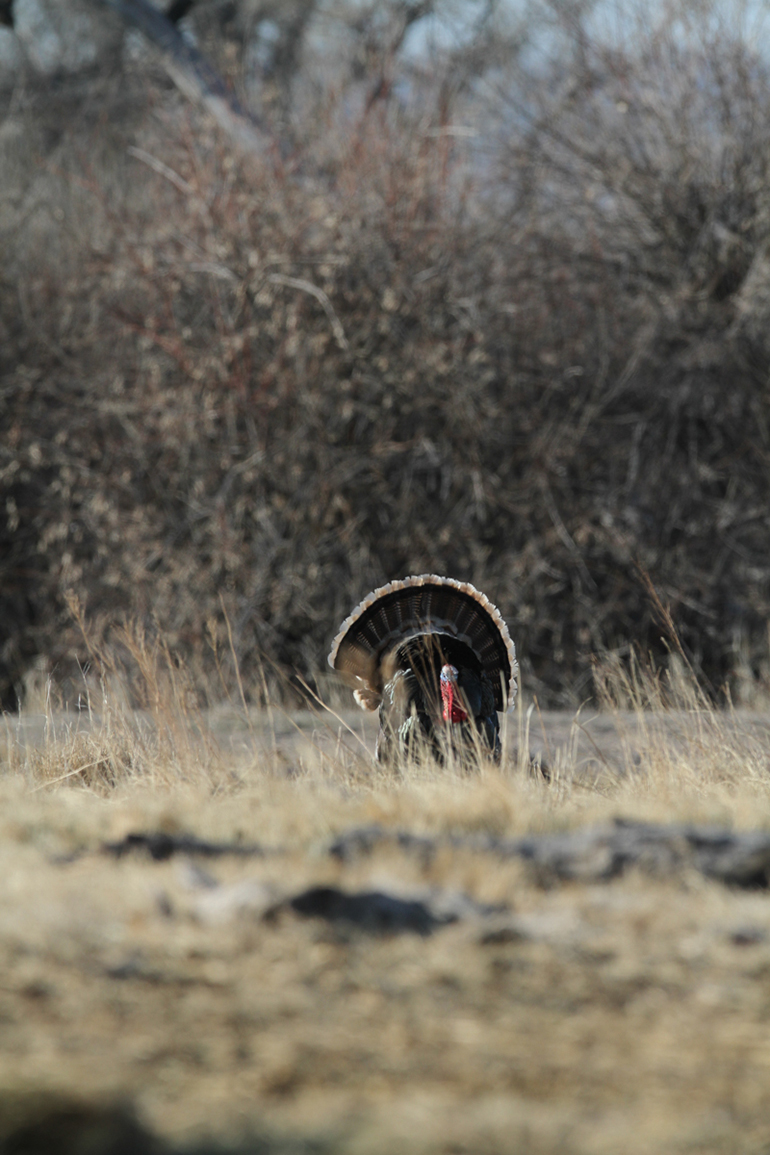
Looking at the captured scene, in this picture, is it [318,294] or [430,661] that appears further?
[318,294]

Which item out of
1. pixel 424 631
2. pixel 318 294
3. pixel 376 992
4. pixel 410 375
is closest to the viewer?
pixel 376 992

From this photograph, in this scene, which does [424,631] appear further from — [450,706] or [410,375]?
[410,375]

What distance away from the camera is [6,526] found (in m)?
10.9

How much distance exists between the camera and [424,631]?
4.97m

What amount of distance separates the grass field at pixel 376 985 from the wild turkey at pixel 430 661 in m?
0.94

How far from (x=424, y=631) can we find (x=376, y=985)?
2.65 meters

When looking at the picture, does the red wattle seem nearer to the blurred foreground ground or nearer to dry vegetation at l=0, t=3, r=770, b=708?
the blurred foreground ground

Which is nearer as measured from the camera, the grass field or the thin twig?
the grass field

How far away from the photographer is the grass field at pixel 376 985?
1.92 metres

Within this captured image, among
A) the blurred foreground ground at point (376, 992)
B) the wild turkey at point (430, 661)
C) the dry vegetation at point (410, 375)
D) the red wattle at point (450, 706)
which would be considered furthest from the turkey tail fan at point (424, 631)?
the dry vegetation at point (410, 375)

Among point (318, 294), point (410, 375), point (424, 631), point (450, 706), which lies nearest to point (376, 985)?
point (450, 706)

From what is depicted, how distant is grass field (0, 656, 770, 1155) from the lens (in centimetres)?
192

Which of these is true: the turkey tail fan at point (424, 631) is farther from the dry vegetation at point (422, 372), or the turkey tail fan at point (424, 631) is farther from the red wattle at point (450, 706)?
the dry vegetation at point (422, 372)

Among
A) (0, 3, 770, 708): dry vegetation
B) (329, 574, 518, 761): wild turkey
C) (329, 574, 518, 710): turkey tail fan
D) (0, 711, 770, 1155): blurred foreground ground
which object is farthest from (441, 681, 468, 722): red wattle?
(0, 3, 770, 708): dry vegetation
